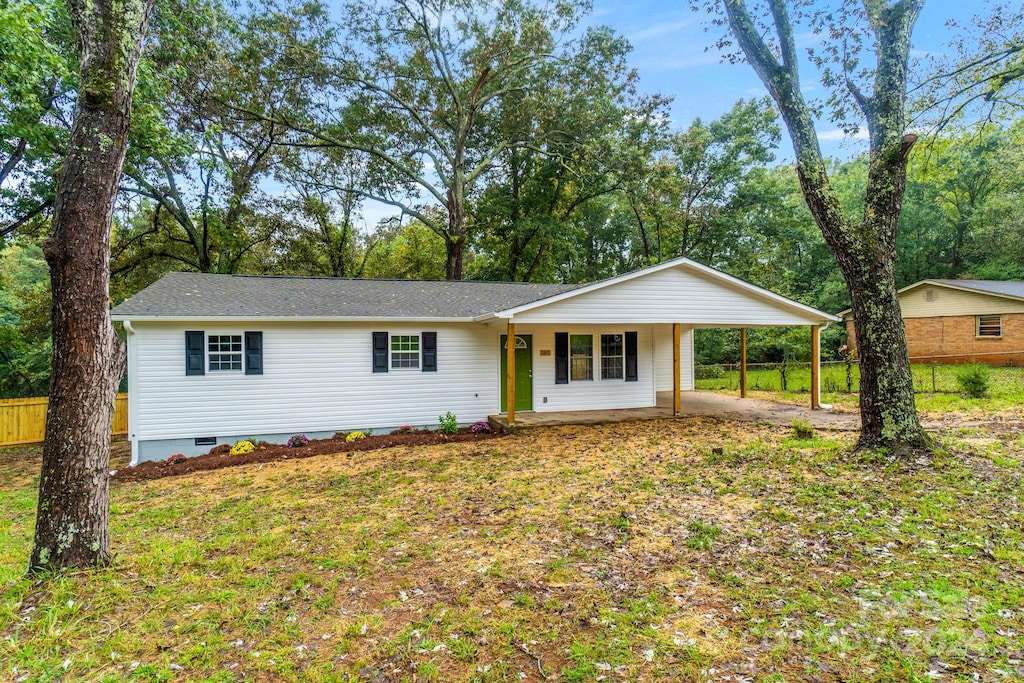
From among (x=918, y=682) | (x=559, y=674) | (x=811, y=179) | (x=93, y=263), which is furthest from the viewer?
(x=811, y=179)

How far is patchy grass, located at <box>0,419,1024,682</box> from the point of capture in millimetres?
2756

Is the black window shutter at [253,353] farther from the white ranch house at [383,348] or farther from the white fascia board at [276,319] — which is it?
the white fascia board at [276,319]

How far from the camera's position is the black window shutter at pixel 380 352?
10438mm

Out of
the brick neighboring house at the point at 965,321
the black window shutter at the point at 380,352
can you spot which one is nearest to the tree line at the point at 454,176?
the brick neighboring house at the point at 965,321

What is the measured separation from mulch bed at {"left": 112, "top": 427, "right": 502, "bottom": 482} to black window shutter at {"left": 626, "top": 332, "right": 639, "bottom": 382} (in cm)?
430

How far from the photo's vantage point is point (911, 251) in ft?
82.1

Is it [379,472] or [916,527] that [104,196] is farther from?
[916,527]

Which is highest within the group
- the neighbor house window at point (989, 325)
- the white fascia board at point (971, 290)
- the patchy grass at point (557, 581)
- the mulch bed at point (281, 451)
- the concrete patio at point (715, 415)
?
the white fascia board at point (971, 290)

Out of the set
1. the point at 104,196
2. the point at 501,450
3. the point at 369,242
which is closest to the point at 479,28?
the point at 369,242

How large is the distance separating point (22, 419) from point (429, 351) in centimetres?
1160

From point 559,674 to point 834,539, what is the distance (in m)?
3.14

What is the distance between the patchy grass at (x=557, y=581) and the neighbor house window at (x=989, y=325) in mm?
18057

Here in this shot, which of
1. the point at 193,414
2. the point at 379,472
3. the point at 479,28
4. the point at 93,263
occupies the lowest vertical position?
the point at 379,472

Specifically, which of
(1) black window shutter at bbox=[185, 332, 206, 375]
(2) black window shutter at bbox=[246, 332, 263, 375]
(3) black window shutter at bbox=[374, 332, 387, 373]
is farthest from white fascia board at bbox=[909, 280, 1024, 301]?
(1) black window shutter at bbox=[185, 332, 206, 375]
